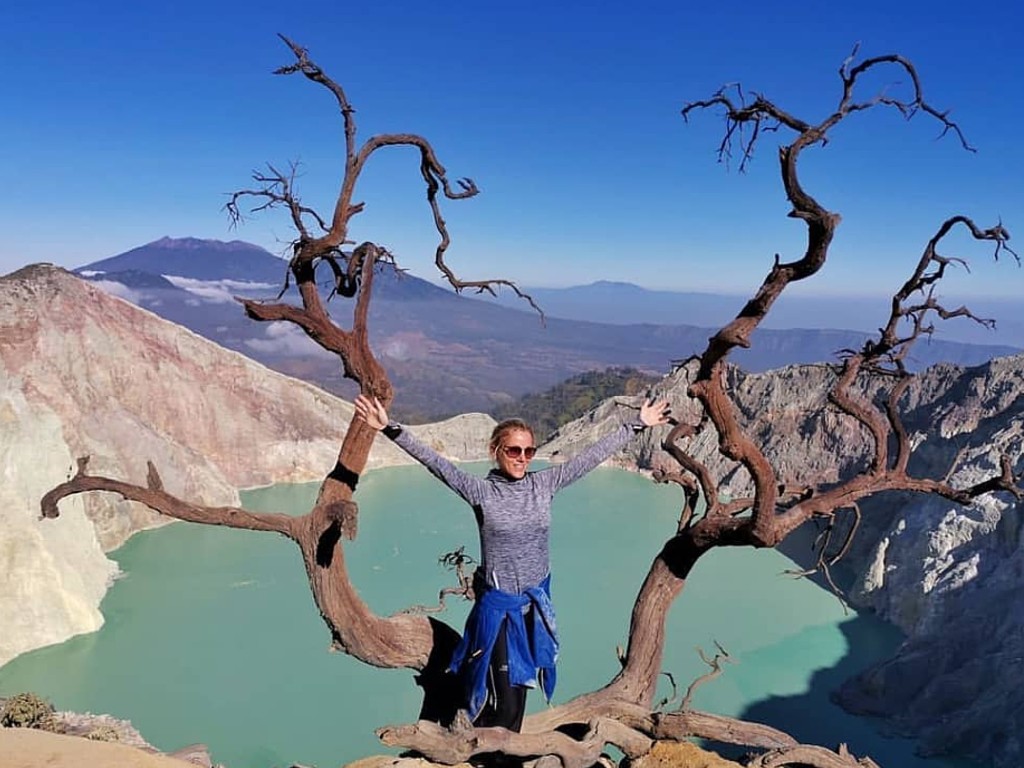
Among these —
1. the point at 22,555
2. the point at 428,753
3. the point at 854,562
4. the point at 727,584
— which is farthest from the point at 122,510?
the point at 428,753

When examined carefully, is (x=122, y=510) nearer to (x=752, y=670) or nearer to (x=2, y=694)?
(x=2, y=694)

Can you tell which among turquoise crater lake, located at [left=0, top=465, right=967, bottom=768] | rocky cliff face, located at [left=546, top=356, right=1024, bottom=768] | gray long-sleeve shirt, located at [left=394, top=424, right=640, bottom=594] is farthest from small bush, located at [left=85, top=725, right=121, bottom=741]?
gray long-sleeve shirt, located at [left=394, top=424, right=640, bottom=594]

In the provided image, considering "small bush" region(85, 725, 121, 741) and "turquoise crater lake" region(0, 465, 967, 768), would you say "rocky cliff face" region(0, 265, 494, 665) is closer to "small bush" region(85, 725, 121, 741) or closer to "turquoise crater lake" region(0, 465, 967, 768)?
"turquoise crater lake" region(0, 465, 967, 768)

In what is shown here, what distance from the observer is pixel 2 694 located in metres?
9.96

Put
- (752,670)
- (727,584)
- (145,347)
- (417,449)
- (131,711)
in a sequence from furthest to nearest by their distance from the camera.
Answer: (145,347)
(727,584)
(752,670)
(131,711)
(417,449)

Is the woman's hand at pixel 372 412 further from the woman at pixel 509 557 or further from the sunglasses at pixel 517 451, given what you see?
the sunglasses at pixel 517 451

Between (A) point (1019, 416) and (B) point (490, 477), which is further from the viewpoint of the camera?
(A) point (1019, 416)

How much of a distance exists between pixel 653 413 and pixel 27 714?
24.0 feet

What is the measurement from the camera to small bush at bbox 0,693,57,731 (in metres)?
7.66

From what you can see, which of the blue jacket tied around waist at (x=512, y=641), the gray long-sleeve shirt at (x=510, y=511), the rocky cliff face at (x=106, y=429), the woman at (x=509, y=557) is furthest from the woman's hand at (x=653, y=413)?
the rocky cliff face at (x=106, y=429)

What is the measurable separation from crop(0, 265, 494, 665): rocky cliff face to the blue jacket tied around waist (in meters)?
10.3

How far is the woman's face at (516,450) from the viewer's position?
2.90 metres

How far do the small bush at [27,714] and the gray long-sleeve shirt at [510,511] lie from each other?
656cm

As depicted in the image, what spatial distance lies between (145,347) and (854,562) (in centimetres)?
1853
